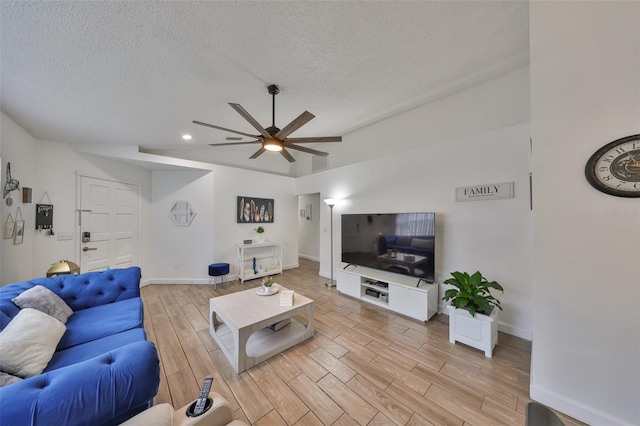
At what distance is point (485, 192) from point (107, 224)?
20.3ft

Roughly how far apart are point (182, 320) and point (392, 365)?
9.00 ft

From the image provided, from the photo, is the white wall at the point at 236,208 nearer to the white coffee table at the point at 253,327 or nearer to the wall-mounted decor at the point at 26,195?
the white coffee table at the point at 253,327

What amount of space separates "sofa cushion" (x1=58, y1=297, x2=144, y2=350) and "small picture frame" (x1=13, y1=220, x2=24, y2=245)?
1681 millimetres

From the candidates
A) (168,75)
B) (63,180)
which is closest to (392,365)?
(168,75)

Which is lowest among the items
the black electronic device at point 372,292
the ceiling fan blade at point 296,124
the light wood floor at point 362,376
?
the light wood floor at point 362,376

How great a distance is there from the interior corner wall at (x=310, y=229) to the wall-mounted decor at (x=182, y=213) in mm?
3299

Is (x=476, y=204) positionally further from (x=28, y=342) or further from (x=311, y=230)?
(x=311, y=230)

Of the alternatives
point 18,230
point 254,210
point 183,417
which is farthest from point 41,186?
point 183,417

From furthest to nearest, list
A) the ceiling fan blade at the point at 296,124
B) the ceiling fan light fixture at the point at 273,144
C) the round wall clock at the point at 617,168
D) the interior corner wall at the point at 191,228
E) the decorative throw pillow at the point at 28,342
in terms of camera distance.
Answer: the interior corner wall at the point at 191,228 < the ceiling fan light fixture at the point at 273,144 < the ceiling fan blade at the point at 296,124 < the round wall clock at the point at 617,168 < the decorative throw pillow at the point at 28,342

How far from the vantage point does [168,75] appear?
214cm

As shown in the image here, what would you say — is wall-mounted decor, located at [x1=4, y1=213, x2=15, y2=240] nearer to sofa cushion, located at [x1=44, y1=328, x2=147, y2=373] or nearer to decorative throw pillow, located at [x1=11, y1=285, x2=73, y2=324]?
decorative throw pillow, located at [x1=11, y1=285, x2=73, y2=324]

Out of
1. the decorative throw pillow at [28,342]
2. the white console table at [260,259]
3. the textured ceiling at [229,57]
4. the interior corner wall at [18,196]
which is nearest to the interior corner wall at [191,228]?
the white console table at [260,259]

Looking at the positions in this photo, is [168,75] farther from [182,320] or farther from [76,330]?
[182,320]

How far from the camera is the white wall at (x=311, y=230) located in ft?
22.6
